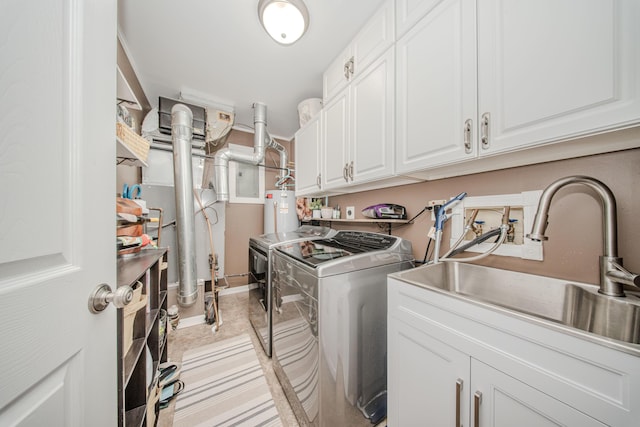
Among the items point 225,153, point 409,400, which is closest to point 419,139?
point 409,400

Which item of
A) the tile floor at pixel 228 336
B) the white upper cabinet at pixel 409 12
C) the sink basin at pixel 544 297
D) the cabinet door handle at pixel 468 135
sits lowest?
the tile floor at pixel 228 336

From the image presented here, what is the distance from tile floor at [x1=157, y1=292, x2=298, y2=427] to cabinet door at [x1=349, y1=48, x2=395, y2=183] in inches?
67.3

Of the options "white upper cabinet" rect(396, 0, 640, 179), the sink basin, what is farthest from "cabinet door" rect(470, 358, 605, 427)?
"white upper cabinet" rect(396, 0, 640, 179)

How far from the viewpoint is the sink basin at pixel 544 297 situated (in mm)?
729

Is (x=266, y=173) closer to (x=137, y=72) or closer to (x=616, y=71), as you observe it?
(x=137, y=72)

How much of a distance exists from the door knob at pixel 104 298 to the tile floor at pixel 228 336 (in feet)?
4.48

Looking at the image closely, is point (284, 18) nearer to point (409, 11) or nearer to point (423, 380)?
point (409, 11)

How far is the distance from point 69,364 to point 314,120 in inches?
85.9

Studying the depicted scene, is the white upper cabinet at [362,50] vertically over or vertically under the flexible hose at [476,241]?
over

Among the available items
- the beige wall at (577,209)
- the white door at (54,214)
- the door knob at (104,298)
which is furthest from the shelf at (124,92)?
the beige wall at (577,209)

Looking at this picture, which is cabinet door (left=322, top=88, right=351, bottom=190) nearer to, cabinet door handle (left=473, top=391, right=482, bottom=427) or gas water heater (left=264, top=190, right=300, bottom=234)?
gas water heater (left=264, top=190, right=300, bottom=234)

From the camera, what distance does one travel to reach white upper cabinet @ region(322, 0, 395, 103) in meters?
1.35

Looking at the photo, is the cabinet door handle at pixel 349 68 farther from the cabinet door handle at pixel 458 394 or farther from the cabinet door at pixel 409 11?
the cabinet door handle at pixel 458 394

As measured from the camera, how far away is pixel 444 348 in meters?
0.79
